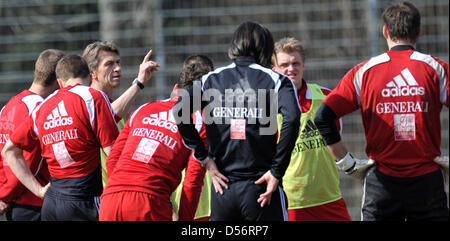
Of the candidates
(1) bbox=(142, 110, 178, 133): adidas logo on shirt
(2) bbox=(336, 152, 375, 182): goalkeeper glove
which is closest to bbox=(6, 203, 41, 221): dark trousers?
(1) bbox=(142, 110, 178, 133): adidas logo on shirt

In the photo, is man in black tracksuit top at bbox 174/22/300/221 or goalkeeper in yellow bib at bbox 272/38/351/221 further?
goalkeeper in yellow bib at bbox 272/38/351/221

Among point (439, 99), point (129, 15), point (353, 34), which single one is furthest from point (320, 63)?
point (439, 99)

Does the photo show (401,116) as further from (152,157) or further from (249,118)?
(152,157)

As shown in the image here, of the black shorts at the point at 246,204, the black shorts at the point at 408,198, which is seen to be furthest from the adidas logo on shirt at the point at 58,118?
the black shorts at the point at 408,198

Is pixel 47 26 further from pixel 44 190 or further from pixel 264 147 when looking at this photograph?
pixel 264 147

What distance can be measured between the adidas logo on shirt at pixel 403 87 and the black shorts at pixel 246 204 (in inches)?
37.1

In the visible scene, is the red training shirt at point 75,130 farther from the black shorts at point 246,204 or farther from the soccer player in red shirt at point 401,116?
the soccer player in red shirt at point 401,116

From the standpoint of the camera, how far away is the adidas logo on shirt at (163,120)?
4.41 metres

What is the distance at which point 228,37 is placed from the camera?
956cm

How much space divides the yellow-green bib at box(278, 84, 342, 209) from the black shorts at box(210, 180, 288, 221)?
129 centimetres

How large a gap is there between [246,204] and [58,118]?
5.20 ft

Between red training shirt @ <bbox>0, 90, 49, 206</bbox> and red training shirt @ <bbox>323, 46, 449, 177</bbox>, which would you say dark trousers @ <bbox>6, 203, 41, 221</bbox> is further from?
red training shirt @ <bbox>323, 46, 449, 177</bbox>

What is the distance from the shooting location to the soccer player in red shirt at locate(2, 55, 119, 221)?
4.75 meters
